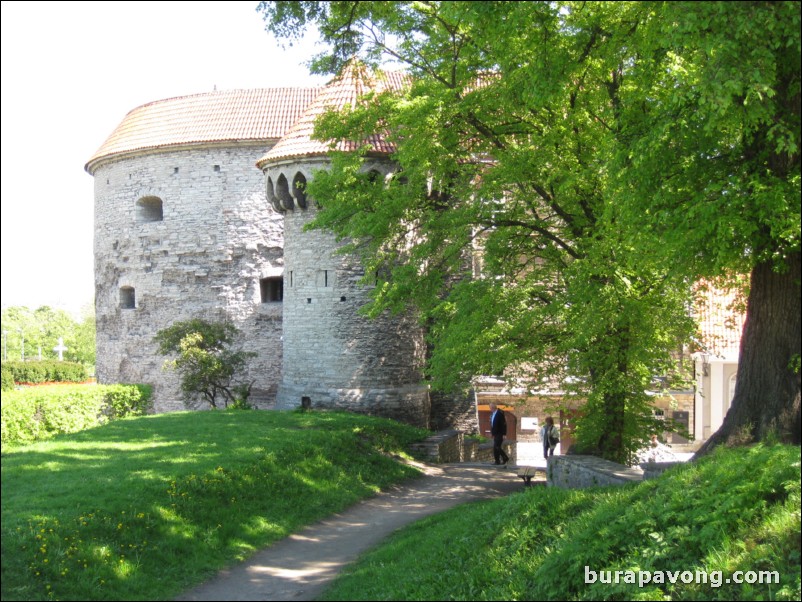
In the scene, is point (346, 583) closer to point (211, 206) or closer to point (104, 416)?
point (104, 416)

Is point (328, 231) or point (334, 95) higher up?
point (334, 95)

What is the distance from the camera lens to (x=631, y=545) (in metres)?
6.07

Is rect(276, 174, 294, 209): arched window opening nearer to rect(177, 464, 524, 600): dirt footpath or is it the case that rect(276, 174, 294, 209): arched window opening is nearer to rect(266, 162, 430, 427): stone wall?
rect(266, 162, 430, 427): stone wall

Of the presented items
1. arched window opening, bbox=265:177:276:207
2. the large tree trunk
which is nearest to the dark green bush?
arched window opening, bbox=265:177:276:207

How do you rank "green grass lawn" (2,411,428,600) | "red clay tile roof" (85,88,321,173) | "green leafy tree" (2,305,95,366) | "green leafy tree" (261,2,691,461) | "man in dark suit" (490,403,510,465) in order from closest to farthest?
"green grass lawn" (2,411,428,600), "green leafy tree" (261,2,691,461), "man in dark suit" (490,403,510,465), "red clay tile roof" (85,88,321,173), "green leafy tree" (2,305,95,366)

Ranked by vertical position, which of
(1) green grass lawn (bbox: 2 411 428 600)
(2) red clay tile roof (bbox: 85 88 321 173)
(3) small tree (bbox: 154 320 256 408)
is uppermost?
(2) red clay tile roof (bbox: 85 88 321 173)

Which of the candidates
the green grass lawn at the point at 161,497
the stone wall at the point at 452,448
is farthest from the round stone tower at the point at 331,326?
the green grass lawn at the point at 161,497

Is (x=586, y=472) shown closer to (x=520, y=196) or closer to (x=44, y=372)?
(x=520, y=196)

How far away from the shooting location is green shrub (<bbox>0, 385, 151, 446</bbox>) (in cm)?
1232

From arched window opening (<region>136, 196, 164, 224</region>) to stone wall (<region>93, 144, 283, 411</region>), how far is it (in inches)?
1.6

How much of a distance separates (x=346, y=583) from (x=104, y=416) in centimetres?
1284

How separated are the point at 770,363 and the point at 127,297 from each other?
24859mm

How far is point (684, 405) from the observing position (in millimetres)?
25594

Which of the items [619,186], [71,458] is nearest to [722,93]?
[619,186]
